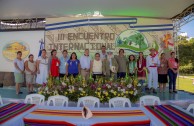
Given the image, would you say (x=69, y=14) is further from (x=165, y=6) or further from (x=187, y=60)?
(x=187, y=60)

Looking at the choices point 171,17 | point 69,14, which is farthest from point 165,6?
point 69,14

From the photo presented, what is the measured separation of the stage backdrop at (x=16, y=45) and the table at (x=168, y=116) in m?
6.79

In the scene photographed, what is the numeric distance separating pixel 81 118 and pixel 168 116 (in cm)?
99

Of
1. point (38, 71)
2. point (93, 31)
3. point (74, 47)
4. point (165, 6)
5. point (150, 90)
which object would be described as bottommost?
point (150, 90)

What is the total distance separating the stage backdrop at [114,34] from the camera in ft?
27.3

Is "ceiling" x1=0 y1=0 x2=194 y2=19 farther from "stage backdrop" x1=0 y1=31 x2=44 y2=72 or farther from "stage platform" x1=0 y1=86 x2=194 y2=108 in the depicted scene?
"stage platform" x1=0 y1=86 x2=194 y2=108

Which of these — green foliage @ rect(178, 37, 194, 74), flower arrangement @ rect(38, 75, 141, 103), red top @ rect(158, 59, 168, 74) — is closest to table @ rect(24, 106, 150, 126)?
flower arrangement @ rect(38, 75, 141, 103)

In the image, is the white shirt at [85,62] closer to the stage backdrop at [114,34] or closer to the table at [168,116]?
the stage backdrop at [114,34]

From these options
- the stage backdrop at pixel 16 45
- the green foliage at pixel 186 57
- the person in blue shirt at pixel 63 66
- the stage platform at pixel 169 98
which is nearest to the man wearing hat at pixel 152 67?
the stage platform at pixel 169 98

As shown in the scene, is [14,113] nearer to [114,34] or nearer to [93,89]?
[93,89]

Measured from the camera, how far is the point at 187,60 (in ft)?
72.1

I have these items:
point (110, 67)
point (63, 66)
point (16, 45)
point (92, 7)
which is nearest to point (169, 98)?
point (110, 67)

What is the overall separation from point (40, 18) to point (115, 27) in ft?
9.27

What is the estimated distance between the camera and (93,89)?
4352mm
